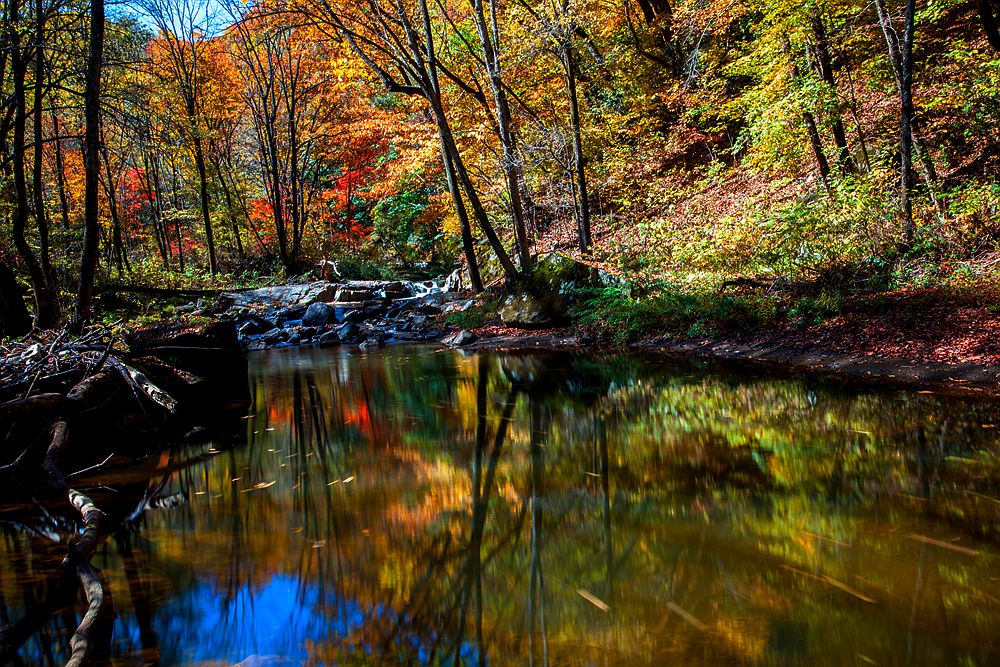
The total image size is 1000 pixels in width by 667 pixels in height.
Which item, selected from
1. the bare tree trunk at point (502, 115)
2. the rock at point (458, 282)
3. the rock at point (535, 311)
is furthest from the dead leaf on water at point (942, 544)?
the rock at point (458, 282)

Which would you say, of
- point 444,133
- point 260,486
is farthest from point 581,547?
point 444,133

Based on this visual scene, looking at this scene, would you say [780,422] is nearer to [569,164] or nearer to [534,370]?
[534,370]

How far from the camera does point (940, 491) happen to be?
3482mm

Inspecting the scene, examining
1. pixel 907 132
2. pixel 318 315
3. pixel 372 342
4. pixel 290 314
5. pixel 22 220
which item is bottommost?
pixel 372 342

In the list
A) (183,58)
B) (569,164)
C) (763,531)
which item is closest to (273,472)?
(763,531)

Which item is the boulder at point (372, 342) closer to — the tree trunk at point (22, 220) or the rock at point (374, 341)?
the rock at point (374, 341)

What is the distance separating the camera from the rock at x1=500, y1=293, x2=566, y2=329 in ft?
45.2

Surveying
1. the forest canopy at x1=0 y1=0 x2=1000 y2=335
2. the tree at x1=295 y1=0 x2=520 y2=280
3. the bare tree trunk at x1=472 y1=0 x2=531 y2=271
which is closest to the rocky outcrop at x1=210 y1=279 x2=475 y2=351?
the forest canopy at x1=0 y1=0 x2=1000 y2=335

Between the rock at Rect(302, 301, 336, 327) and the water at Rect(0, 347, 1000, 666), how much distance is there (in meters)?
12.7

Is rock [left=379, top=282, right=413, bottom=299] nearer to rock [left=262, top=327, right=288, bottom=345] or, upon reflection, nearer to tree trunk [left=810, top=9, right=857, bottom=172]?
rock [left=262, top=327, right=288, bottom=345]

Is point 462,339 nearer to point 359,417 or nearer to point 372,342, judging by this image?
point 372,342

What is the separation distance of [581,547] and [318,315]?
16.7m

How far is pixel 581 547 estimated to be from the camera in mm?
3166

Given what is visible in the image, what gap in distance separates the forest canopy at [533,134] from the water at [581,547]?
5843 mm
